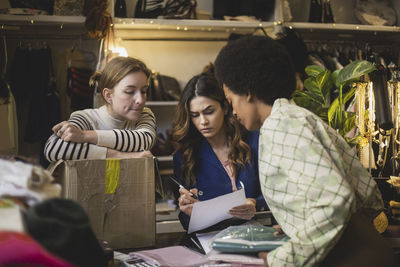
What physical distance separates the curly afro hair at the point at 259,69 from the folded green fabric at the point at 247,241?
372mm

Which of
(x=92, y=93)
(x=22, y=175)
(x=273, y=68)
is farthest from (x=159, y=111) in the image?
(x=22, y=175)

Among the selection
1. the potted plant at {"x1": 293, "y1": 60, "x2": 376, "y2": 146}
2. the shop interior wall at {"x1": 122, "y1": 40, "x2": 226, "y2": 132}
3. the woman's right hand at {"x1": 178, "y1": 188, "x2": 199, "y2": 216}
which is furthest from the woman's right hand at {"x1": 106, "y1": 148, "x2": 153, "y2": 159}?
the shop interior wall at {"x1": 122, "y1": 40, "x2": 226, "y2": 132}

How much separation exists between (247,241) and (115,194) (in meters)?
0.46

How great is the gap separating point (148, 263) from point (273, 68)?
64 centimetres

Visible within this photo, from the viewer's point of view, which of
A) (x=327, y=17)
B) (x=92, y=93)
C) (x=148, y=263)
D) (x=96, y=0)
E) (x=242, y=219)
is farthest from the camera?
(x=327, y=17)

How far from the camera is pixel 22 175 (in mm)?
747

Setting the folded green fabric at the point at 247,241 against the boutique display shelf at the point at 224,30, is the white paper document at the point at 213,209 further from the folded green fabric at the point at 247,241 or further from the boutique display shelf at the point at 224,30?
the boutique display shelf at the point at 224,30

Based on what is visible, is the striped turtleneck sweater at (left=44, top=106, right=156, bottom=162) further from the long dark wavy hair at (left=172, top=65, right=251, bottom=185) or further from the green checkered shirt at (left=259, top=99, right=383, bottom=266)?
the green checkered shirt at (left=259, top=99, right=383, bottom=266)

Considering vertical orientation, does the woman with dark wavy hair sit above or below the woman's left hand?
above

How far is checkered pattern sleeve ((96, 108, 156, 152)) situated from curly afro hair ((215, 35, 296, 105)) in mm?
579

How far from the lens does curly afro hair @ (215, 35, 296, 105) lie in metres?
1.22

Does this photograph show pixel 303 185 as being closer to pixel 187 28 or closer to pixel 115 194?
pixel 115 194

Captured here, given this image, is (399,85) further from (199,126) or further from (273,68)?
Result: (273,68)

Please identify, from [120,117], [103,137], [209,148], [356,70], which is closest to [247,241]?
[103,137]
